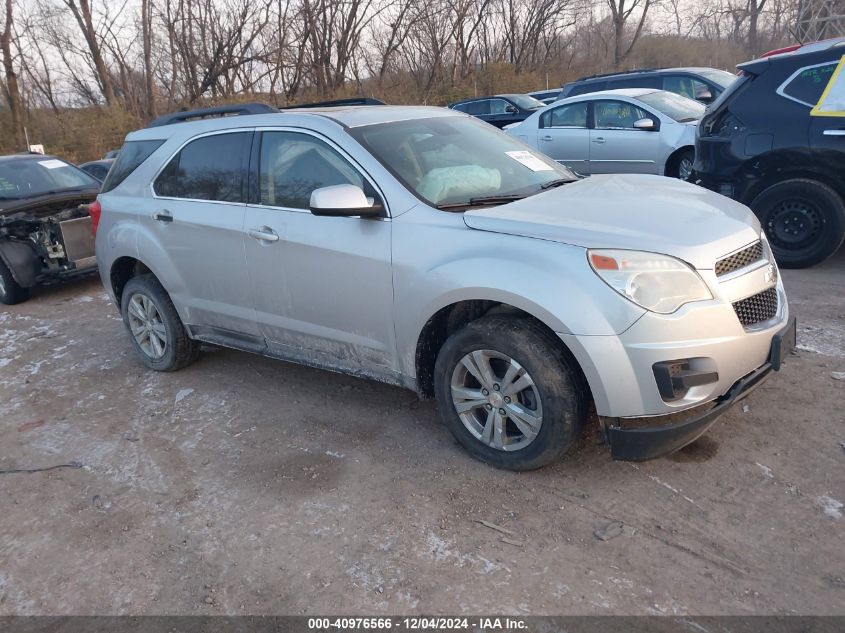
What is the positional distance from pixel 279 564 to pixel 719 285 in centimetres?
225

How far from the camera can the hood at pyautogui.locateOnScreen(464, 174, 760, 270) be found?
120 inches

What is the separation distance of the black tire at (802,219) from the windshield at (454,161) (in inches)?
111

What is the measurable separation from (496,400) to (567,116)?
8012 mm

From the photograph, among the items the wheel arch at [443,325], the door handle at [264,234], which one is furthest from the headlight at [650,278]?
the door handle at [264,234]

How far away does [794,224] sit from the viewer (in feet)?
20.3

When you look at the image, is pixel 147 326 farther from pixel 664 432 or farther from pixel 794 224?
pixel 794 224

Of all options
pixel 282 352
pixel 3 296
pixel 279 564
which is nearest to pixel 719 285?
pixel 279 564

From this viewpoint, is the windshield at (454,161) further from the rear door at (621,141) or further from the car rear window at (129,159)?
the rear door at (621,141)

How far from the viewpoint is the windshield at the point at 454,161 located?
12.2 ft

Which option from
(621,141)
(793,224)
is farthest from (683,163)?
(793,224)

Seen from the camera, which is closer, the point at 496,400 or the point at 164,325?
the point at 496,400

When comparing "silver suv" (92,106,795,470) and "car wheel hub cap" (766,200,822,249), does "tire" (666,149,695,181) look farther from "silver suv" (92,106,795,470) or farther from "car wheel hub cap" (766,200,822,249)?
"silver suv" (92,106,795,470)

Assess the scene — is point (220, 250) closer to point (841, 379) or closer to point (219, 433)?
point (219, 433)

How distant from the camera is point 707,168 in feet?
21.5
